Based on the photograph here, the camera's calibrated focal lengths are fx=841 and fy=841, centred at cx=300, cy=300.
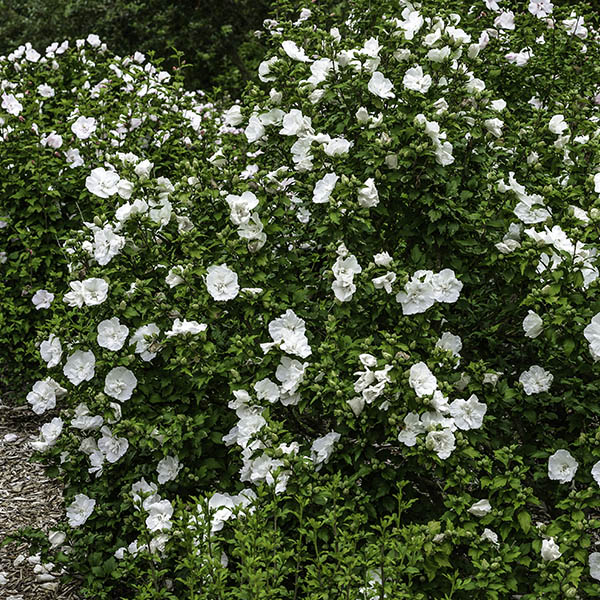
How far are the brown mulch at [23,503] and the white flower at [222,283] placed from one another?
1447 mm

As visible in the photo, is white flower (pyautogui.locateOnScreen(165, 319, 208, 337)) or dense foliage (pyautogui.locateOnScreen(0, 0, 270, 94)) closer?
white flower (pyautogui.locateOnScreen(165, 319, 208, 337))

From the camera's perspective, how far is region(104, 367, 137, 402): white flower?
10.5 ft

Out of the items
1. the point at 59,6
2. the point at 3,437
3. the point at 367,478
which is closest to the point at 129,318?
the point at 367,478

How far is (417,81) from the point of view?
3.17 meters

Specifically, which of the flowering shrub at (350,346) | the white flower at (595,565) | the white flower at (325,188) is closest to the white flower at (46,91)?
the flowering shrub at (350,346)

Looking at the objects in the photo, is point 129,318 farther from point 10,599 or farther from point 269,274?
point 10,599

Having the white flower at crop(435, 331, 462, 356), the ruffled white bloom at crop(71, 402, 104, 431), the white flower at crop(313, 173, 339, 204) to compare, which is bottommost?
the ruffled white bloom at crop(71, 402, 104, 431)

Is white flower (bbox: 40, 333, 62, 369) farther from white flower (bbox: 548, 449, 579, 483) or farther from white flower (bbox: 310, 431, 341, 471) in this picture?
white flower (bbox: 548, 449, 579, 483)

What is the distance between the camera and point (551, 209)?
3225 mm

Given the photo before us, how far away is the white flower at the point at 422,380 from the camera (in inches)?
109

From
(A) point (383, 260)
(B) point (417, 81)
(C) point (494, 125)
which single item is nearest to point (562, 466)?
(A) point (383, 260)

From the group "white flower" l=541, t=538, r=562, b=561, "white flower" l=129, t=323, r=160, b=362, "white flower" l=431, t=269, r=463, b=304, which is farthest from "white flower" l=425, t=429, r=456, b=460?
"white flower" l=129, t=323, r=160, b=362

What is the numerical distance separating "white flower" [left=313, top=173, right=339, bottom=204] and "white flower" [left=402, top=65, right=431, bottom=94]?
47cm

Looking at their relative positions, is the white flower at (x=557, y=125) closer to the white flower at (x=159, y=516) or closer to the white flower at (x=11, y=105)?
the white flower at (x=159, y=516)
